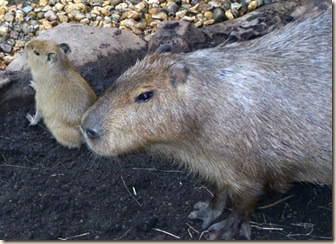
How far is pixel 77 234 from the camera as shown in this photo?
4.87 m

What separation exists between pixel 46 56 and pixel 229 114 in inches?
72.8

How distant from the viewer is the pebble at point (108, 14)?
704cm

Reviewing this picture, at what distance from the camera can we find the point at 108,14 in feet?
23.9

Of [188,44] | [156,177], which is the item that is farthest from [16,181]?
[188,44]

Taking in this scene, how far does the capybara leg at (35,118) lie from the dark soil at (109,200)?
22 centimetres

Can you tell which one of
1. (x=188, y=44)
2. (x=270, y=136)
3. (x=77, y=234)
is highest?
(x=270, y=136)

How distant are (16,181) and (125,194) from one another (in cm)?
85

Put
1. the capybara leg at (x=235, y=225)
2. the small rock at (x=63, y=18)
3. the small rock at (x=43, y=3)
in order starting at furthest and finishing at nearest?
1. the small rock at (x=43, y=3)
2. the small rock at (x=63, y=18)
3. the capybara leg at (x=235, y=225)

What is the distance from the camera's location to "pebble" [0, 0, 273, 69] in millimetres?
7043

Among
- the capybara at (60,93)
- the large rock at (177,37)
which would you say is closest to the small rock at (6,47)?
the capybara at (60,93)

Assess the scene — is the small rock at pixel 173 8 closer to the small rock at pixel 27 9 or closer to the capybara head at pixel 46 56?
the small rock at pixel 27 9

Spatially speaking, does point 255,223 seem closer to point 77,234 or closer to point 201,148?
point 201,148

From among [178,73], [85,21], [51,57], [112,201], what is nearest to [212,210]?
[112,201]

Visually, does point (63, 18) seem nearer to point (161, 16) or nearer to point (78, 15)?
point (78, 15)
